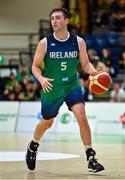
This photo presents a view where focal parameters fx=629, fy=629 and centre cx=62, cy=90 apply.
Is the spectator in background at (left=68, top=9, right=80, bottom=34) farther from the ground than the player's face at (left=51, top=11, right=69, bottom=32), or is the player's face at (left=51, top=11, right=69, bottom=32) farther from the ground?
the player's face at (left=51, top=11, right=69, bottom=32)

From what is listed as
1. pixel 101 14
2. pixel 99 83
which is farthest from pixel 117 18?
pixel 99 83

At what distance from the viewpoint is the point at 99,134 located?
19047mm

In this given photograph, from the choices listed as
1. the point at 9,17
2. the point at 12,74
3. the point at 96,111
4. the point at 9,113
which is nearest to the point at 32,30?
the point at 9,17

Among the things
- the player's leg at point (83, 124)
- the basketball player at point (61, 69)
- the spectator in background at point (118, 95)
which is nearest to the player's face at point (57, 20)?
the basketball player at point (61, 69)

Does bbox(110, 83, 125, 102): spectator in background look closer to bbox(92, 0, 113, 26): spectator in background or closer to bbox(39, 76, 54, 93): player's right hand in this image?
bbox(92, 0, 113, 26): spectator in background

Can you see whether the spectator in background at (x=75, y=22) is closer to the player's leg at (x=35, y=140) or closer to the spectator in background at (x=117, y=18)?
the spectator in background at (x=117, y=18)

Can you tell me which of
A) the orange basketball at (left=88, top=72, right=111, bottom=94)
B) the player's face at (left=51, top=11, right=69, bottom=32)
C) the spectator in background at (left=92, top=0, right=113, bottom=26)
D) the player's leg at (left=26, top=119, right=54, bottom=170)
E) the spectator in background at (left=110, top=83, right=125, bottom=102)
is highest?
the player's face at (left=51, top=11, right=69, bottom=32)

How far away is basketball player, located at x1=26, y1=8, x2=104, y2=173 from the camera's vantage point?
27.2 ft

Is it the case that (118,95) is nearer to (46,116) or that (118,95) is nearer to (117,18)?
(117,18)

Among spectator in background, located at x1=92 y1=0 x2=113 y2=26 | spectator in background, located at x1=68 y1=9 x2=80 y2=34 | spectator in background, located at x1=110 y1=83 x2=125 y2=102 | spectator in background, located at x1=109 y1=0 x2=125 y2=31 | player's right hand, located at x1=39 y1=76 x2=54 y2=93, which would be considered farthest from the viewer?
spectator in background, located at x1=92 y1=0 x2=113 y2=26

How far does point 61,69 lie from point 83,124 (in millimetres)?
789

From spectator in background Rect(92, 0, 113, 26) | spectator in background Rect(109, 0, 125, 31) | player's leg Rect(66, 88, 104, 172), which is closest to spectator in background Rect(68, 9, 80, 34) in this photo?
spectator in background Rect(92, 0, 113, 26)

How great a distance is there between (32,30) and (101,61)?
18.9 feet

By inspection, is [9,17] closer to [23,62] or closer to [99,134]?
[23,62]
